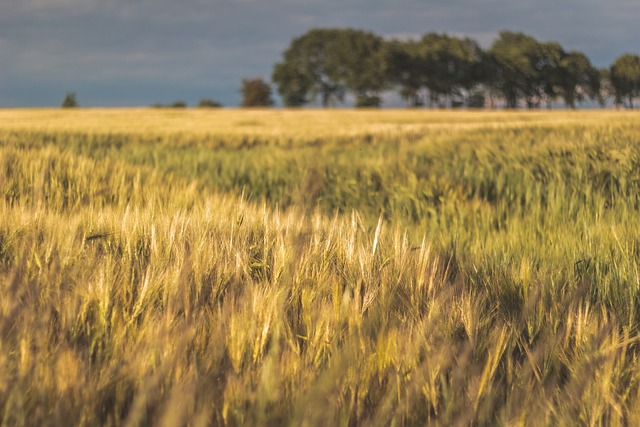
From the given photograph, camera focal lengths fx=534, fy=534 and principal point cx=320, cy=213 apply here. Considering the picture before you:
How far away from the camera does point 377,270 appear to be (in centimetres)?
153

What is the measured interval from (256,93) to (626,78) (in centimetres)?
5935

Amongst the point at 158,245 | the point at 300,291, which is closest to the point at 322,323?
the point at 300,291

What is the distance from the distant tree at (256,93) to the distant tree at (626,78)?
186 feet

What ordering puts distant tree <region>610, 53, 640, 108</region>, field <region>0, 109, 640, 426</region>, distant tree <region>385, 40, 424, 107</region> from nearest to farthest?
1. field <region>0, 109, 640, 426</region>
2. distant tree <region>385, 40, 424, 107</region>
3. distant tree <region>610, 53, 640, 108</region>

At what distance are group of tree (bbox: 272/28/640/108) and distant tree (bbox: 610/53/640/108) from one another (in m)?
11.6

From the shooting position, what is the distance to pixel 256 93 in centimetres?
6988

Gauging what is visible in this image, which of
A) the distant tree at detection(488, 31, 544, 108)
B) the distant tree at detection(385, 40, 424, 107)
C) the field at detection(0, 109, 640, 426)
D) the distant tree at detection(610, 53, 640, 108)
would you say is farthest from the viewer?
the distant tree at detection(610, 53, 640, 108)

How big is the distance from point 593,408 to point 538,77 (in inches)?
3122

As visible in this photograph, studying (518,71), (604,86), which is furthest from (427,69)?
(604,86)

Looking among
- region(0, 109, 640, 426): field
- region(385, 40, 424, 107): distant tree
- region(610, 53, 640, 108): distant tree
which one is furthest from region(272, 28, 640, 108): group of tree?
region(0, 109, 640, 426): field

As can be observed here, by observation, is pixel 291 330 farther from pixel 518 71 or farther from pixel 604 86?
pixel 604 86

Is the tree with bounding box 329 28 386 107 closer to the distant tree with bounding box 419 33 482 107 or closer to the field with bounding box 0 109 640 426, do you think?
the distant tree with bounding box 419 33 482 107

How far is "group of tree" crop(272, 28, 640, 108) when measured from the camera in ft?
205

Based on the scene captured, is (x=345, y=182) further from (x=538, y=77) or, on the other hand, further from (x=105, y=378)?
(x=538, y=77)
